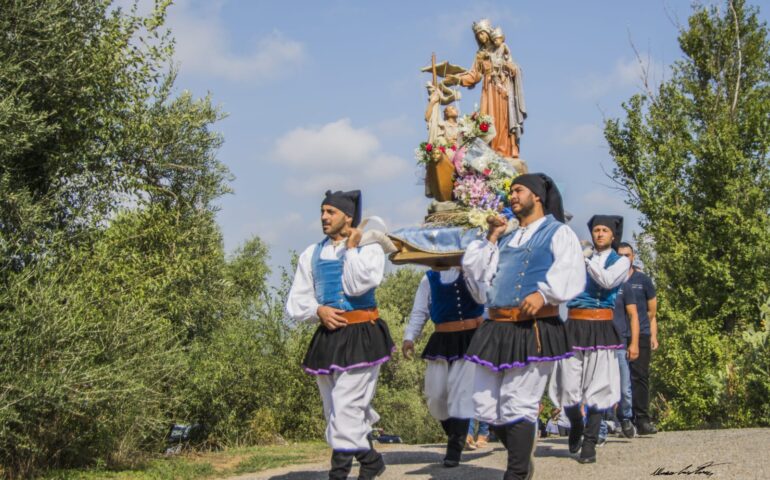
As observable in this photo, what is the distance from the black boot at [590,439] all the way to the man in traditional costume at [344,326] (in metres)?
1.99

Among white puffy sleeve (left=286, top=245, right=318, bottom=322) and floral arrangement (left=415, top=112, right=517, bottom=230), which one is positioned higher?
floral arrangement (left=415, top=112, right=517, bottom=230)

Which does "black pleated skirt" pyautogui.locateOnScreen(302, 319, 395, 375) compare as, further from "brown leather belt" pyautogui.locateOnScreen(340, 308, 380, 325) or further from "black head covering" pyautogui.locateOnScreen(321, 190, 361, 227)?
"black head covering" pyautogui.locateOnScreen(321, 190, 361, 227)

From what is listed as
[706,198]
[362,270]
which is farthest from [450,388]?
[706,198]

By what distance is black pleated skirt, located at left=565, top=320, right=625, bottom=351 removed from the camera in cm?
792

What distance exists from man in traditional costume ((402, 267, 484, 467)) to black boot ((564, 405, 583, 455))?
0.98 m

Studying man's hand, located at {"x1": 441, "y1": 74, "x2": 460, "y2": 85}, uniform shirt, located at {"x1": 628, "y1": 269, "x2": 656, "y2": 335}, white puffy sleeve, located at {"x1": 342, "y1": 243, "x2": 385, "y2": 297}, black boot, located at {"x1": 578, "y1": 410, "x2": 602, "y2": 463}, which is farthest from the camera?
man's hand, located at {"x1": 441, "y1": 74, "x2": 460, "y2": 85}

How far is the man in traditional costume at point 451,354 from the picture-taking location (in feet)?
24.3

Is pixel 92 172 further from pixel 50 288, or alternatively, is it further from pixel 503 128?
pixel 503 128

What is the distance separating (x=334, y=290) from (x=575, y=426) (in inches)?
111

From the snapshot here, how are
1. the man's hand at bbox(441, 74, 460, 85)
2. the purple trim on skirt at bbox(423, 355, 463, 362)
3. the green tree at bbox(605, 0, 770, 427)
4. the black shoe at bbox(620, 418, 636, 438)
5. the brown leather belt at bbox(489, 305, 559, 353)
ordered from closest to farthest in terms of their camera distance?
the brown leather belt at bbox(489, 305, 559, 353) → the purple trim on skirt at bbox(423, 355, 463, 362) → the black shoe at bbox(620, 418, 636, 438) → the man's hand at bbox(441, 74, 460, 85) → the green tree at bbox(605, 0, 770, 427)

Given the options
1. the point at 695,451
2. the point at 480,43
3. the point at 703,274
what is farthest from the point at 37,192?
the point at 703,274

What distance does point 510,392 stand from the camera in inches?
225

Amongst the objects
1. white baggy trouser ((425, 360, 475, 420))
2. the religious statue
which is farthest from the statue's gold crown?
white baggy trouser ((425, 360, 475, 420))

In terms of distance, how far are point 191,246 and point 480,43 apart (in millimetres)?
4986
